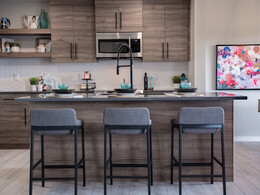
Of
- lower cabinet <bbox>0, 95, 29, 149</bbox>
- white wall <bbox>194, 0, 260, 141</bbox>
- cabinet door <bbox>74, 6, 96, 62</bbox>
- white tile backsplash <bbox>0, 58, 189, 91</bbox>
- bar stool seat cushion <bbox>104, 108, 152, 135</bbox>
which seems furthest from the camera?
white tile backsplash <bbox>0, 58, 189, 91</bbox>

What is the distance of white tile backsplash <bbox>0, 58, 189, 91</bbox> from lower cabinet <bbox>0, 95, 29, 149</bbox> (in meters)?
0.80

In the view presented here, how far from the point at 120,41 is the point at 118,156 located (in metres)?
2.40

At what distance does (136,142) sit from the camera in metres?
2.99

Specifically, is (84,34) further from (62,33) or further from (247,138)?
(247,138)

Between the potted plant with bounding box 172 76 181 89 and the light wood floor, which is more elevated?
the potted plant with bounding box 172 76 181 89

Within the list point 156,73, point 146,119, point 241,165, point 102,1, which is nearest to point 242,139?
point 241,165

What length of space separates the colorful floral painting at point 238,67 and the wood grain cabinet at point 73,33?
224cm

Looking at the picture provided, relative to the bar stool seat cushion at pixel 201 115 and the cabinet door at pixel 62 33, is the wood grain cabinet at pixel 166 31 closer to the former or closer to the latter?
the cabinet door at pixel 62 33

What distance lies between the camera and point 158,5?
4.83 metres

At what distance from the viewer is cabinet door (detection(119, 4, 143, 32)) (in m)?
4.75

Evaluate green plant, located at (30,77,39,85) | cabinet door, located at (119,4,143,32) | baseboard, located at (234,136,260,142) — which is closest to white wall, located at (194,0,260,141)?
baseboard, located at (234,136,260,142)

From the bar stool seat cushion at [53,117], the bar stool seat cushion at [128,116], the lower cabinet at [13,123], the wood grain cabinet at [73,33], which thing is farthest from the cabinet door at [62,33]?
the bar stool seat cushion at [128,116]

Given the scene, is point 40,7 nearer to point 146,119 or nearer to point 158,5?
point 158,5

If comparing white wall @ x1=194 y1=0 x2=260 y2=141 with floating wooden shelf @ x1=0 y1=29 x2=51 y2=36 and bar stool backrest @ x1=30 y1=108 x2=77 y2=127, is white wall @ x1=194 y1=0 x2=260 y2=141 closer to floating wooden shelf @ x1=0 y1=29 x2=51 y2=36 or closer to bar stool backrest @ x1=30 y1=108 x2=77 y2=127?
floating wooden shelf @ x1=0 y1=29 x2=51 y2=36
